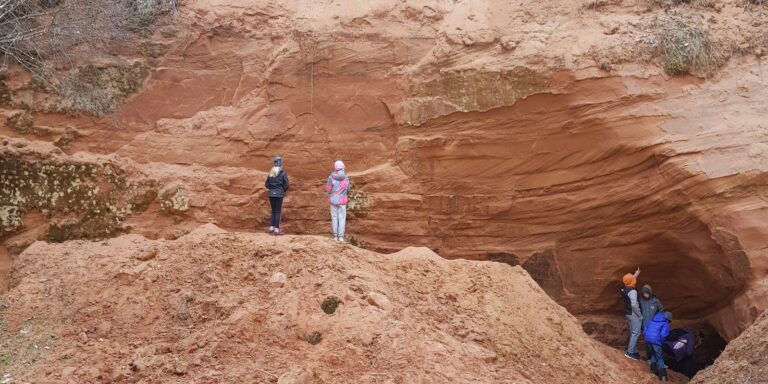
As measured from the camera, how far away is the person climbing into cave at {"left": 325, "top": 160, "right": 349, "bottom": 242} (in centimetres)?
1015

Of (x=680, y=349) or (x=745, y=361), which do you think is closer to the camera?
(x=745, y=361)

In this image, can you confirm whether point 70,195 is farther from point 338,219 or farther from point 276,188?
point 338,219

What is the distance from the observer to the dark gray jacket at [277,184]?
10.3 meters

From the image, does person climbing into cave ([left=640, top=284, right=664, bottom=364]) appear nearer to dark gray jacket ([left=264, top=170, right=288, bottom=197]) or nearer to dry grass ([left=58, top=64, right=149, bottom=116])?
dark gray jacket ([left=264, top=170, right=288, bottom=197])

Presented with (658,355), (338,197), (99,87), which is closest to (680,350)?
(658,355)

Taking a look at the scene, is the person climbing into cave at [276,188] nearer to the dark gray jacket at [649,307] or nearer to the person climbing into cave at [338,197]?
the person climbing into cave at [338,197]

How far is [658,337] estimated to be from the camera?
10.4 meters

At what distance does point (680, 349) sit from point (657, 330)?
2.00 ft

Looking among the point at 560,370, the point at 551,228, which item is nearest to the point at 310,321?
the point at 560,370

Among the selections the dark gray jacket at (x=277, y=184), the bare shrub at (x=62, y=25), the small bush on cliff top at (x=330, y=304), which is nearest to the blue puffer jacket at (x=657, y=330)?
the small bush on cliff top at (x=330, y=304)

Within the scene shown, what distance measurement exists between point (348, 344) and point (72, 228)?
4.37m

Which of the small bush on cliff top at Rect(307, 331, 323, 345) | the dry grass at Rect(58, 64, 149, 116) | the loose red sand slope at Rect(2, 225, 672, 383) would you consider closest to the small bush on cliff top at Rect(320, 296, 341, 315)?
the loose red sand slope at Rect(2, 225, 672, 383)

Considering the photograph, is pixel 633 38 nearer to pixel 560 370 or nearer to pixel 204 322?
pixel 560 370

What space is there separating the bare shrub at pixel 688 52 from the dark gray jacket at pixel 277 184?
521cm
